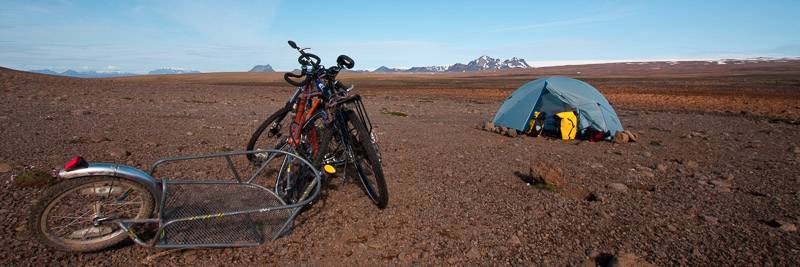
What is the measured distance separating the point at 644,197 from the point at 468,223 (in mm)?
2633

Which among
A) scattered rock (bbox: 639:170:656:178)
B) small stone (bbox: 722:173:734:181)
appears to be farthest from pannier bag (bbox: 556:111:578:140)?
small stone (bbox: 722:173:734:181)

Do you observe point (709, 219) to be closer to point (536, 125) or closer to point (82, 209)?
point (82, 209)

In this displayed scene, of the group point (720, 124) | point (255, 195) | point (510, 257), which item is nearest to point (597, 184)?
point (510, 257)

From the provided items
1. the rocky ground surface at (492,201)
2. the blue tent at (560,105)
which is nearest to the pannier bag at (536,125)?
the blue tent at (560,105)

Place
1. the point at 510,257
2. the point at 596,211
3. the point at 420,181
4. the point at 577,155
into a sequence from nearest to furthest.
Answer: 1. the point at 510,257
2. the point at 596,211
3. the point at 420,181
4. the point at 577,155

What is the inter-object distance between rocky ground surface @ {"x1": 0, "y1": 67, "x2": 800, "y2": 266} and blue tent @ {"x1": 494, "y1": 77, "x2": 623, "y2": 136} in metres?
1.00

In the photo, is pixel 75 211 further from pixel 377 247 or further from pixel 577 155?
pixel 577 155

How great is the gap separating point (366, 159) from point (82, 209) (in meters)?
2.44

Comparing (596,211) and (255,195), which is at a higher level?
(255,195)

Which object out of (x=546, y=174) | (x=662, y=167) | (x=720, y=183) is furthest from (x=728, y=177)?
(x=546, y=174)

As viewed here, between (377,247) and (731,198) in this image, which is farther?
(731,198)

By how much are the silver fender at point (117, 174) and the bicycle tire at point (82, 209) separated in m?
0.04

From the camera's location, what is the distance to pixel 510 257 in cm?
362

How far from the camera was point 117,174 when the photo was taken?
3.20 metres
